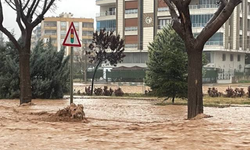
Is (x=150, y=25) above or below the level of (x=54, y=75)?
above

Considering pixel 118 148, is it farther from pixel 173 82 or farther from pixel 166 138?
pixel 173 82

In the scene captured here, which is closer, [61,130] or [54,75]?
[61,130]

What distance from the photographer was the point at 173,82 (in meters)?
18.7

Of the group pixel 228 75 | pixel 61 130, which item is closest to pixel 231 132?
pixel 61 130

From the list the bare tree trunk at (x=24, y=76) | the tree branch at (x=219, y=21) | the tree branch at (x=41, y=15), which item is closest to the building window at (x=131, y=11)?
the tree branch at (x=41, y=15)

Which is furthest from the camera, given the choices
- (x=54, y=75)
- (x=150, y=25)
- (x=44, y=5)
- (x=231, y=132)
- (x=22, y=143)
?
(x=150, y=25)

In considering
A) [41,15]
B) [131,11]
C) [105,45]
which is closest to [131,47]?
[131,11]

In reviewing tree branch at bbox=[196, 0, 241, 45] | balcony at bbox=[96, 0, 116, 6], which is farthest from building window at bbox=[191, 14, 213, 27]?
tree branch at bbox=[196, 0, 241, 45]

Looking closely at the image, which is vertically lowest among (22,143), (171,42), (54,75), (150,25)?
(22,143)

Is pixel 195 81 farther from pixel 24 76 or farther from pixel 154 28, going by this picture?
pixel 154 28

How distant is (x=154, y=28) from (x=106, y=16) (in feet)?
37.2

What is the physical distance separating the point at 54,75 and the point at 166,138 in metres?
16.4

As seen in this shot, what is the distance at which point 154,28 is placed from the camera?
70.3 meters

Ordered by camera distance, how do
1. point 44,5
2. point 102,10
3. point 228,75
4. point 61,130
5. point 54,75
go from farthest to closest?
point 102,10, point 228,75, point 54,75, point 44,5, point 61,130
